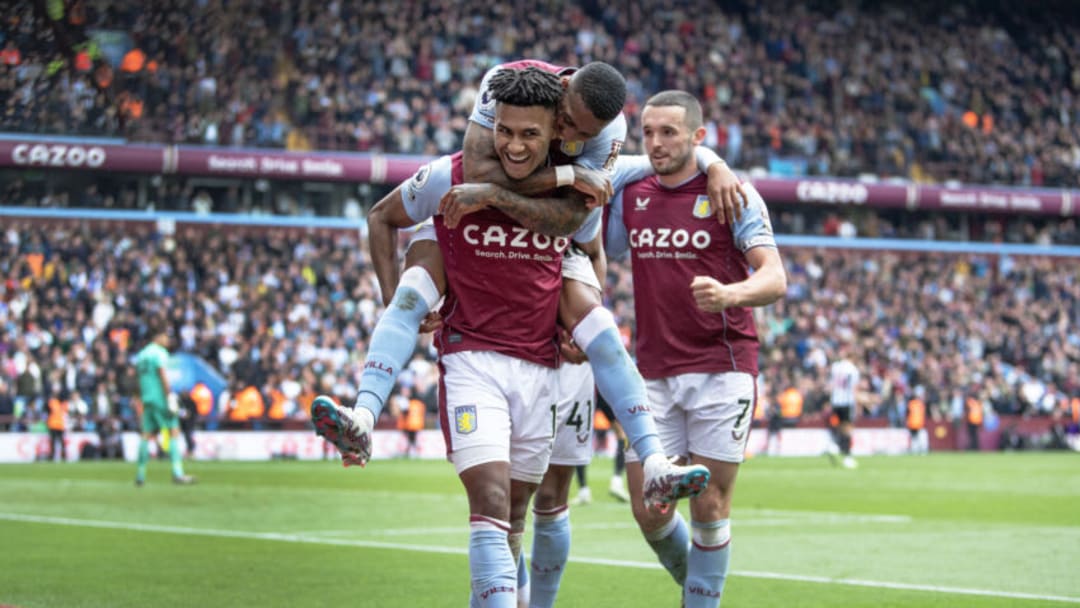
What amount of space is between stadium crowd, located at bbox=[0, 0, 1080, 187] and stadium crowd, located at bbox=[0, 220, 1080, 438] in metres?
2.63

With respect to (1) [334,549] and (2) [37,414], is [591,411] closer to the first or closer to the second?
(1) [334,549]

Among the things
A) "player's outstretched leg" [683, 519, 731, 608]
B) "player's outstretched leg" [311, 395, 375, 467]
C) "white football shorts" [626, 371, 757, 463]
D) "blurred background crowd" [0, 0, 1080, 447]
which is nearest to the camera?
"player's outstretched leg" [311, 395, 375, 467]

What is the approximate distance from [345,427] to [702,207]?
2766 mm

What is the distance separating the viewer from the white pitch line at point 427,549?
9.12 meters

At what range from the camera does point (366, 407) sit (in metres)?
5.79

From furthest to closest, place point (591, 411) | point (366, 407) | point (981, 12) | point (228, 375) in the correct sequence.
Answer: point (981, 12) → point (228, 375) → point (591, 411) → point (366, 407)

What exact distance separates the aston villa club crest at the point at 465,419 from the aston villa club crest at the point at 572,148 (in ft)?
3.66

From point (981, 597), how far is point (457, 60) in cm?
3258

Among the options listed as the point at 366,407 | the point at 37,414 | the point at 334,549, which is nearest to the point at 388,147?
the point at 37,414

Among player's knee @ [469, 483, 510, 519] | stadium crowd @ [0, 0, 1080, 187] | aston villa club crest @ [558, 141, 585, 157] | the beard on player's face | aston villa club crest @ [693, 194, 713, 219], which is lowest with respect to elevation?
player's knee @ [469, 483, 510, 519]

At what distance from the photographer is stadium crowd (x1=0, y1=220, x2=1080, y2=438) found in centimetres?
2898

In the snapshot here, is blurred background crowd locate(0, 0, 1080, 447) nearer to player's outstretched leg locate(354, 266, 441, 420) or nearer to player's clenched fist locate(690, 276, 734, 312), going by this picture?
player's outstretched leg locate(354, 266, 441, 420)

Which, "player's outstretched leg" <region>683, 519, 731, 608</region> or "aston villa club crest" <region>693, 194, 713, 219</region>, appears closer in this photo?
"player's outstretched leg" <region>683, 519, 731, 608</region>

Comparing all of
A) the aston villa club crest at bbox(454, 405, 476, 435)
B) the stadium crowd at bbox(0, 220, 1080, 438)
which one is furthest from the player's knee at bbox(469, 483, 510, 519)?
the stadium crowd at bbox(0, 220, 1080, 438)
